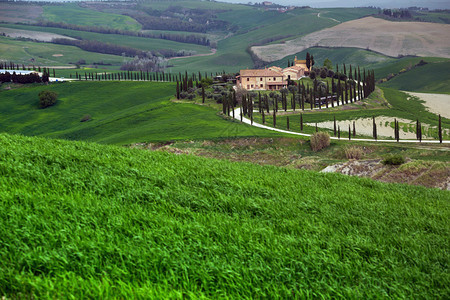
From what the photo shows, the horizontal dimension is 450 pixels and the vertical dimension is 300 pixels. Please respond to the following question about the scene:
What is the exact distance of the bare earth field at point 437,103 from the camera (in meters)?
123

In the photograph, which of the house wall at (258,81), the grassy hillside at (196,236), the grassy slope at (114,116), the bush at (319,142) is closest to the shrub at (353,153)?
the bush at (319,142)

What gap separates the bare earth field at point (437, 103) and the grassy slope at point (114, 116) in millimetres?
68676

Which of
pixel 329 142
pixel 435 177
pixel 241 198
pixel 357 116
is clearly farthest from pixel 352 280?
pixel 357 116

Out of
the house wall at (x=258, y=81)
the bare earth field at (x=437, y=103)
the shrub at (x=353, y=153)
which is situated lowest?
the shrub at (x=353, y=153)

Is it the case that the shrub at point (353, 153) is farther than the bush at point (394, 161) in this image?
Yes

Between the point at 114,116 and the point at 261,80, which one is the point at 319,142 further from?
the point at 261,80

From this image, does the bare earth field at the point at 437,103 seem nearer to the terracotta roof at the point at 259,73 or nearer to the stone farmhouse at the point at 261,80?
the stone farmhouse at the point at 261,80

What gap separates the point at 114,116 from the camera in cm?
11406

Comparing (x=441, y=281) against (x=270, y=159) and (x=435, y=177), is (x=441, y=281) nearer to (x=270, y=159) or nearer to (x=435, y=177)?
(x=435, y=177)

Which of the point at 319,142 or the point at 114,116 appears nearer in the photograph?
the point at 319,142

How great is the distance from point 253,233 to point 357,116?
99185mm

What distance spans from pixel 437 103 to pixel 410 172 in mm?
107170

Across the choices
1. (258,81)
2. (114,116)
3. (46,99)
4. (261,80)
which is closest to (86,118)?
(114,116)

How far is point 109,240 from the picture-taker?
421 inches
